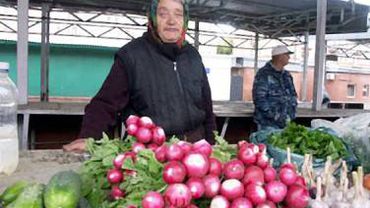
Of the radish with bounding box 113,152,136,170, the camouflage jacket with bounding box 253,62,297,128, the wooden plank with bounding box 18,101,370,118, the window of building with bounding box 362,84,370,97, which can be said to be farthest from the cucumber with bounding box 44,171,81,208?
the window of building with bounding box 362,84,370,97

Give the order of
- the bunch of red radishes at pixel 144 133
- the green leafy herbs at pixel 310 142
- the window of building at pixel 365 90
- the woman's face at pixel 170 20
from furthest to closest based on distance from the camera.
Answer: the window of building at pixel 365 90
the green leafy herbs at pixel 310 142
the woman's face at pixel 170 20
the bunch of red radishes at pixel 144 133

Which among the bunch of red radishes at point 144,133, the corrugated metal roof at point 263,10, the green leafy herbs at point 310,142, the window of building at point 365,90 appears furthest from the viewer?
the window of building at point 365,90

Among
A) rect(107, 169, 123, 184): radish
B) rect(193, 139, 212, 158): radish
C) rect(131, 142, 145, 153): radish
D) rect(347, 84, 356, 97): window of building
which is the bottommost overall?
rect(347, 84, 356, 97): window of building

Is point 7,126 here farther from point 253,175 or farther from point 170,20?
point 253,175

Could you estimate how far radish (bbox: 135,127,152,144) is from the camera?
117cm

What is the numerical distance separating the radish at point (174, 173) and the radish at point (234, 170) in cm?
10

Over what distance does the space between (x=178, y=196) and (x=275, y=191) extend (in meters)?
0.21

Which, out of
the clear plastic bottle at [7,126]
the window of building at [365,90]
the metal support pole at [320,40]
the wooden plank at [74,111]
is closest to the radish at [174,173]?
the clear plastic bottle at [7,126]

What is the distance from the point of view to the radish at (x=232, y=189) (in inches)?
32.8

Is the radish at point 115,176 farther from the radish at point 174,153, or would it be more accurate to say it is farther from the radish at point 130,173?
the radish at point 174,153

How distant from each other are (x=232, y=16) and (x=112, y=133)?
6815 millimetres

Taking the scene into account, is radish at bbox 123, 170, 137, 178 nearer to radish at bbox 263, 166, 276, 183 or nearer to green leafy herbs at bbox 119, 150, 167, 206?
green leafy herbs at bbox 119, 150, 167, 206

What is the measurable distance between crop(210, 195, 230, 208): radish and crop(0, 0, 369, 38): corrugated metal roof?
254 inches

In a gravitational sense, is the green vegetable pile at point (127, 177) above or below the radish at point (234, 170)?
below
